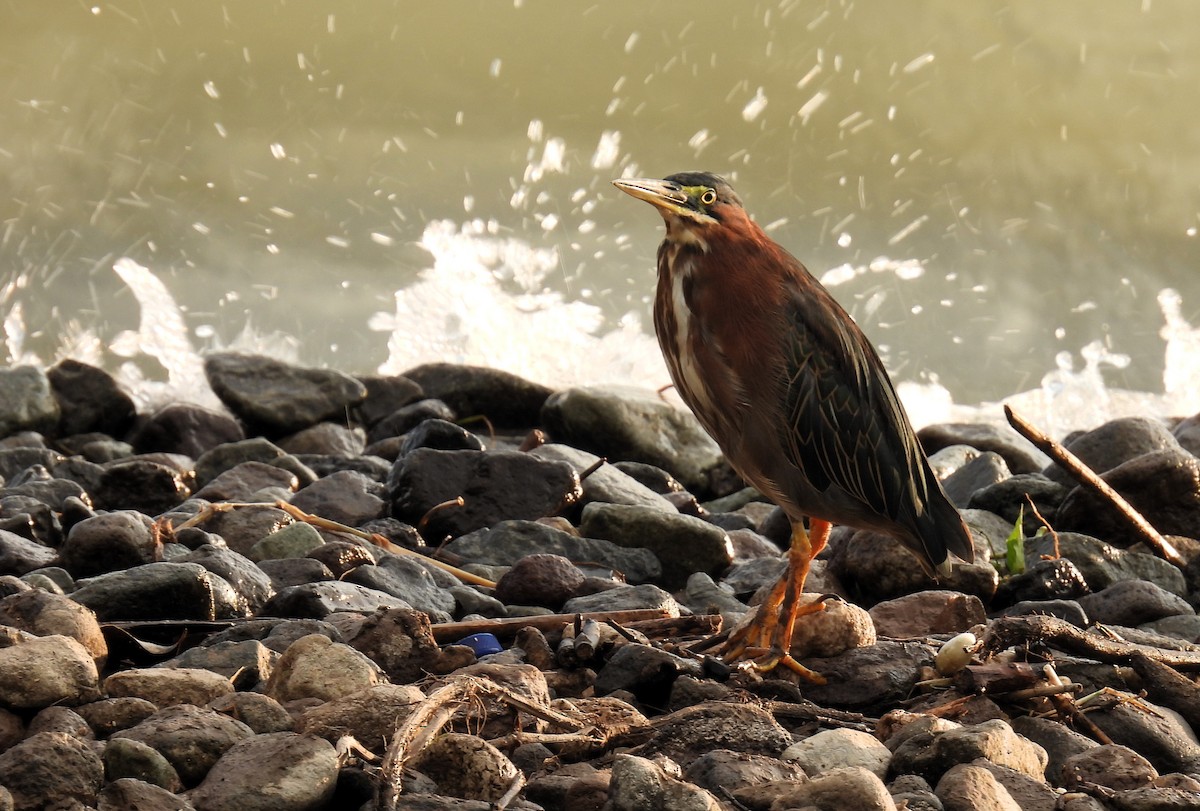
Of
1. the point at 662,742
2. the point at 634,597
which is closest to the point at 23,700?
the point at 662,742

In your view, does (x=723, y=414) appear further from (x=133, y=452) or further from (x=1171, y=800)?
(x=133, y=452)

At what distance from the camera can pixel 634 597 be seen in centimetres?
404

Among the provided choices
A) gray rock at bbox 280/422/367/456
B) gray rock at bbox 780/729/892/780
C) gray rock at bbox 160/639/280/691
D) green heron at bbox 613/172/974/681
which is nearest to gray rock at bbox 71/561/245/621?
gray rock at bbox 160/639/280/691

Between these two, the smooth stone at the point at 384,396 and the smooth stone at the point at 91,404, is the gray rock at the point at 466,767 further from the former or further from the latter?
the smooth stone at the point at 91,404

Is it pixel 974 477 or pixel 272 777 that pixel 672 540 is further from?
pixel 272 777

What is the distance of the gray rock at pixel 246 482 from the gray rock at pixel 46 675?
2.97 metres

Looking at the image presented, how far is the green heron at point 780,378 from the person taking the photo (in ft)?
13.5

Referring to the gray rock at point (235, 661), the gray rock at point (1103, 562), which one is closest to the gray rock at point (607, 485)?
the gray rock at point (1103, 562)

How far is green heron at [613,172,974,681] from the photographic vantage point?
412cm

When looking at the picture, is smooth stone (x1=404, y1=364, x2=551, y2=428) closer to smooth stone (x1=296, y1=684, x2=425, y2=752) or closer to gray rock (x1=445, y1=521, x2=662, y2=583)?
gray rock (x1=445, y1=521, x2=662, y2=583)

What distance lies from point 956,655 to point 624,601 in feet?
3.40

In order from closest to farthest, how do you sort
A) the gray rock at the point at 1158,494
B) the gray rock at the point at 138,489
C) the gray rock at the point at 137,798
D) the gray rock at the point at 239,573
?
the gray rock at the point at 137,798, the gray rock at the point at 239,573, the gray rock at the point at 1158,494, the gray rock at the point at 138,489

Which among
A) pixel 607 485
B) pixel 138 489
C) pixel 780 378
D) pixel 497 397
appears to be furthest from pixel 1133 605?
pixel 497 397

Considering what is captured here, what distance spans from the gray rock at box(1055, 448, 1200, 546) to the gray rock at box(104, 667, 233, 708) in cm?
401
